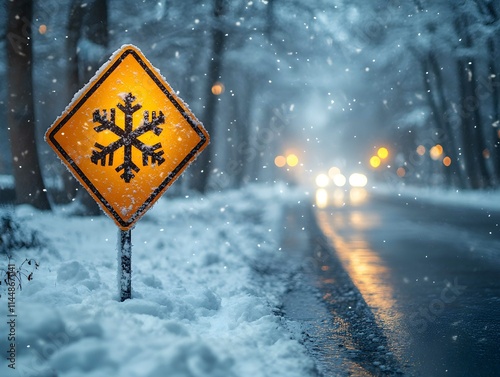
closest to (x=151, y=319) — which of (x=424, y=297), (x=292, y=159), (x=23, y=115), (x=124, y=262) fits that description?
(x=124, y=262)

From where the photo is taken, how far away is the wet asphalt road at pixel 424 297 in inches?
193

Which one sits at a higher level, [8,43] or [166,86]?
[8,43]

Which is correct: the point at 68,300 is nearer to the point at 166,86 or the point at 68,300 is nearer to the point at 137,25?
the point at 166,86

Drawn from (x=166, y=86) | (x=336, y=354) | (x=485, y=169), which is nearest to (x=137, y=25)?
(x=166, y=86)

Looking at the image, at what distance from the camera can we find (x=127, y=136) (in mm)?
4797

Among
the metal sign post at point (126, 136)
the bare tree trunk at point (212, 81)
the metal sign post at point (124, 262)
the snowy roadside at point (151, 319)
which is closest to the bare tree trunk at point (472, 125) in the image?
the bare tree trunk at point (212, 81)

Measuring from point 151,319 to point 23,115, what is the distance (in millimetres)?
10195

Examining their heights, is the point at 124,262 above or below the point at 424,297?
above

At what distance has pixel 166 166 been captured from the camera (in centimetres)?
490

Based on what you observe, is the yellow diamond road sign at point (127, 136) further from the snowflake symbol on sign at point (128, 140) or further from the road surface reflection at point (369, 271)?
the road surface reflection at point (369, 271)

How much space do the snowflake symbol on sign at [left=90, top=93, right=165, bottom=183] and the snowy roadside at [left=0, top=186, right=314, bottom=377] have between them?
1281mm

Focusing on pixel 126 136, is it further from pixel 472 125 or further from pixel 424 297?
pixel 472 125

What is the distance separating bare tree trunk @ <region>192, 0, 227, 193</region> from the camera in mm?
18094

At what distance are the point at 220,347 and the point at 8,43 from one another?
11.0 metres
